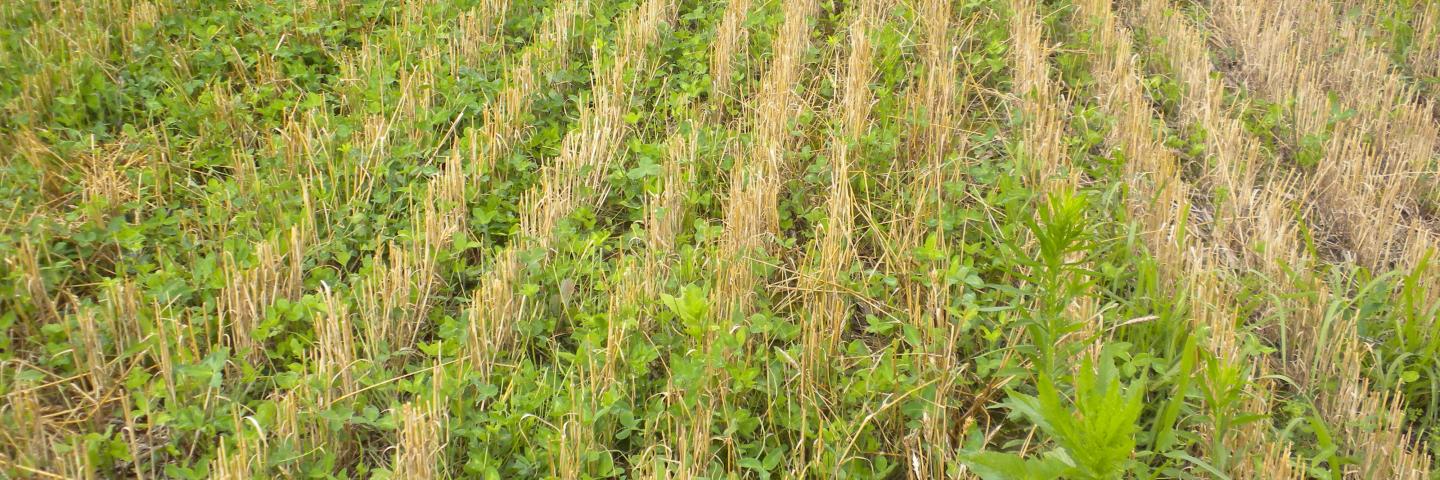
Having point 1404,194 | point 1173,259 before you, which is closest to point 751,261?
point 1173,259

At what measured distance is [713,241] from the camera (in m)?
3.40

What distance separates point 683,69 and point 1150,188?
6.77ft

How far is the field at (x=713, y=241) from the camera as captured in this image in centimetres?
257

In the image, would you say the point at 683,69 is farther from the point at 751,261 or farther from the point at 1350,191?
the point at 1350,191

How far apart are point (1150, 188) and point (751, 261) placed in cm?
164

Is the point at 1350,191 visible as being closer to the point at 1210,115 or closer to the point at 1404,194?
the point at 1404,194

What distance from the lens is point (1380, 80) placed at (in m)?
4.73

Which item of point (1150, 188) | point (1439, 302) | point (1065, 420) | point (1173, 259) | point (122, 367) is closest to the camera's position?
point (1065, 420)

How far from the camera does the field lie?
2572 millimetres

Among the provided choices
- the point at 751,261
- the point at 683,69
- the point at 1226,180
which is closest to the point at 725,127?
the point at 683,69

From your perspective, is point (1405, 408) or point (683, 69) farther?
point (683, 69)

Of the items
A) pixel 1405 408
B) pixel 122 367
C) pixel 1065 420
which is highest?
pixel 1065 420

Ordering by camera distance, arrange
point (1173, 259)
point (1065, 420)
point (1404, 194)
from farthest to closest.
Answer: point (1404, 194)
point (1173, 259)
point (1065, 420)

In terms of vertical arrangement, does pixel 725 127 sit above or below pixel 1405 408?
above
